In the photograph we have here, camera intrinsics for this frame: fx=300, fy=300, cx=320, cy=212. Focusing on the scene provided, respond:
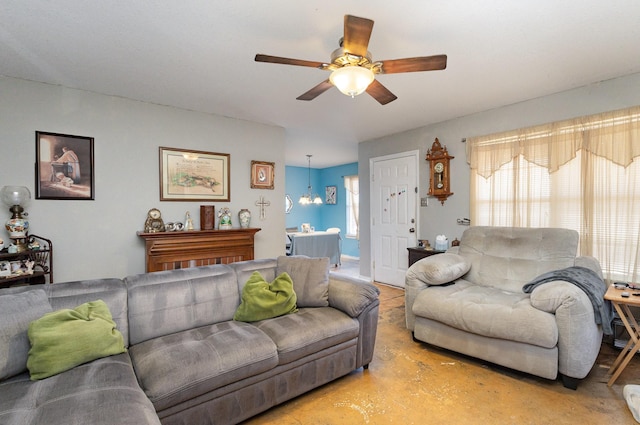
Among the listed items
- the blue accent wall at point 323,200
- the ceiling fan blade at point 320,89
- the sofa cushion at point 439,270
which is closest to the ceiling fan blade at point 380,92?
the ceiling fan blade at point 320,89

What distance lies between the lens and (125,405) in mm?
1168

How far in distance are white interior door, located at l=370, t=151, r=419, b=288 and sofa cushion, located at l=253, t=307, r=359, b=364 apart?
2.64 m

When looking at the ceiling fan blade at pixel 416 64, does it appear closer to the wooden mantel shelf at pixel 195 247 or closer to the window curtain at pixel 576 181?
the window curtain at pixel 576 181

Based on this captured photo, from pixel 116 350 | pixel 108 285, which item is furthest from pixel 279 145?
pixel 116 350

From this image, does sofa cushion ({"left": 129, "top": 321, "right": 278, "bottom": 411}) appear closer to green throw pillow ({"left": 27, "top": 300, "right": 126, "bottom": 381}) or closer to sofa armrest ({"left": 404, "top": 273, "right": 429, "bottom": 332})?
green throw pillow ({"left": 27, "top": 300, "right": 126, "bottom": 381})

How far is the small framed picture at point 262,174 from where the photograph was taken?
13.5 ft

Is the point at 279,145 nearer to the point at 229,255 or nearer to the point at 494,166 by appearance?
the point at 229,255

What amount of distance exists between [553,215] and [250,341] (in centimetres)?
325

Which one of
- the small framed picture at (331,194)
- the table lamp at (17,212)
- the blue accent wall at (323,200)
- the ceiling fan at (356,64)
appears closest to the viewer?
the ceiling fan at (356,64)

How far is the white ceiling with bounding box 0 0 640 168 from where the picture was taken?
1771 mm

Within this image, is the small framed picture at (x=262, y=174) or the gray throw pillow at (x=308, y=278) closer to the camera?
the gray throw pillow at (x=308, y=278)

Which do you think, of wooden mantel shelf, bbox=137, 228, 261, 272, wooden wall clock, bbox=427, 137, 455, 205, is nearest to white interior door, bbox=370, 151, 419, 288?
wooden wall clock, bbox=427, 137, 455, 205

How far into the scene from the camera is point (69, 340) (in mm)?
1453

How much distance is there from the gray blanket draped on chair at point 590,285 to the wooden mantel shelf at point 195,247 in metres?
2.97
